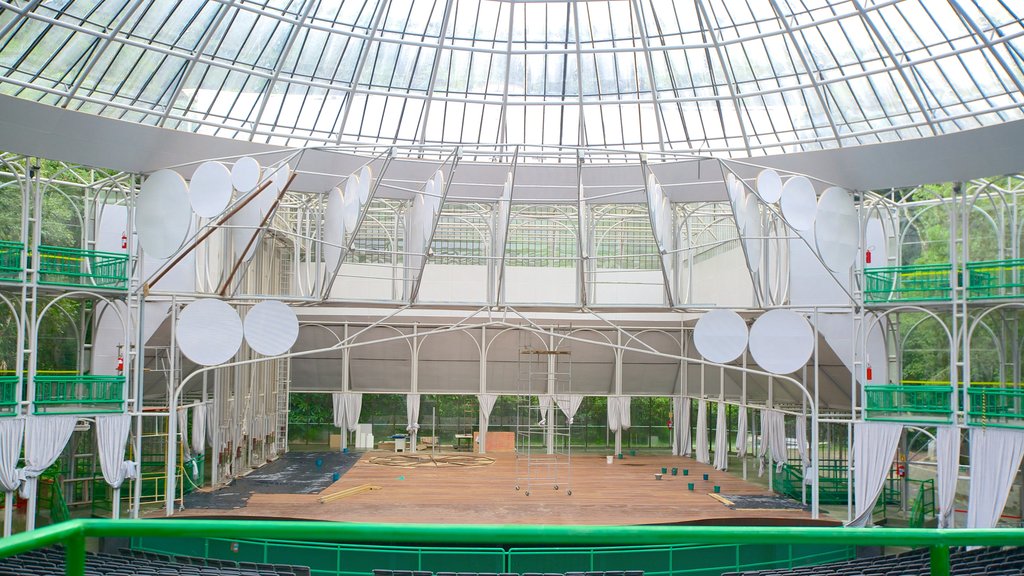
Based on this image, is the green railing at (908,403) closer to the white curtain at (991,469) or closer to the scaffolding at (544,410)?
the white curtain at (991,469)

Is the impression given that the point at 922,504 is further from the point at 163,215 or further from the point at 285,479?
the point at 163,215

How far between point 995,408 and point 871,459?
11.8 feet

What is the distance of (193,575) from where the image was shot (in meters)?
16.1

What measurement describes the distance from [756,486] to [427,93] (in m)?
17.4

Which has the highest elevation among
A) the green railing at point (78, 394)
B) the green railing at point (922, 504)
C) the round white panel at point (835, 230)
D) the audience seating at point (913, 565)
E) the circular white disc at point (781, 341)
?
the round white panel at point (835, 230)

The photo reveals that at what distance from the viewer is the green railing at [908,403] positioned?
80.1 ft

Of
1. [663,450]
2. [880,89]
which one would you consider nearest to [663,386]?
[663,450]

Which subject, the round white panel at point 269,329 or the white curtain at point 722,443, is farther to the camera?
the white curtain at point 722,443

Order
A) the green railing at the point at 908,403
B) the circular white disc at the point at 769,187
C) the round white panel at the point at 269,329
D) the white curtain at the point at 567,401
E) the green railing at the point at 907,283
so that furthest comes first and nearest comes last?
the white curtain at the point at 567,401, the green railing at the point at 907,283, the green railing at the point at 908,403, the round white panel at the point at 269,329, the circular white disc at the point at 769,187

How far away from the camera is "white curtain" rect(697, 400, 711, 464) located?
36906 millimetres

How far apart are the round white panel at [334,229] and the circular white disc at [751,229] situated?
1131cm

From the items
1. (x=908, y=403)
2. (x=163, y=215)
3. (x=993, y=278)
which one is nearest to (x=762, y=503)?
(x=908, y=403)

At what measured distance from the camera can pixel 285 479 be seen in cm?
3070

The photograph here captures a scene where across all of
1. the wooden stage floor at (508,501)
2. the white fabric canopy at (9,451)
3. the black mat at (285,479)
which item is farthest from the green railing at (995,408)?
the white fabric canopy at (9,451)
